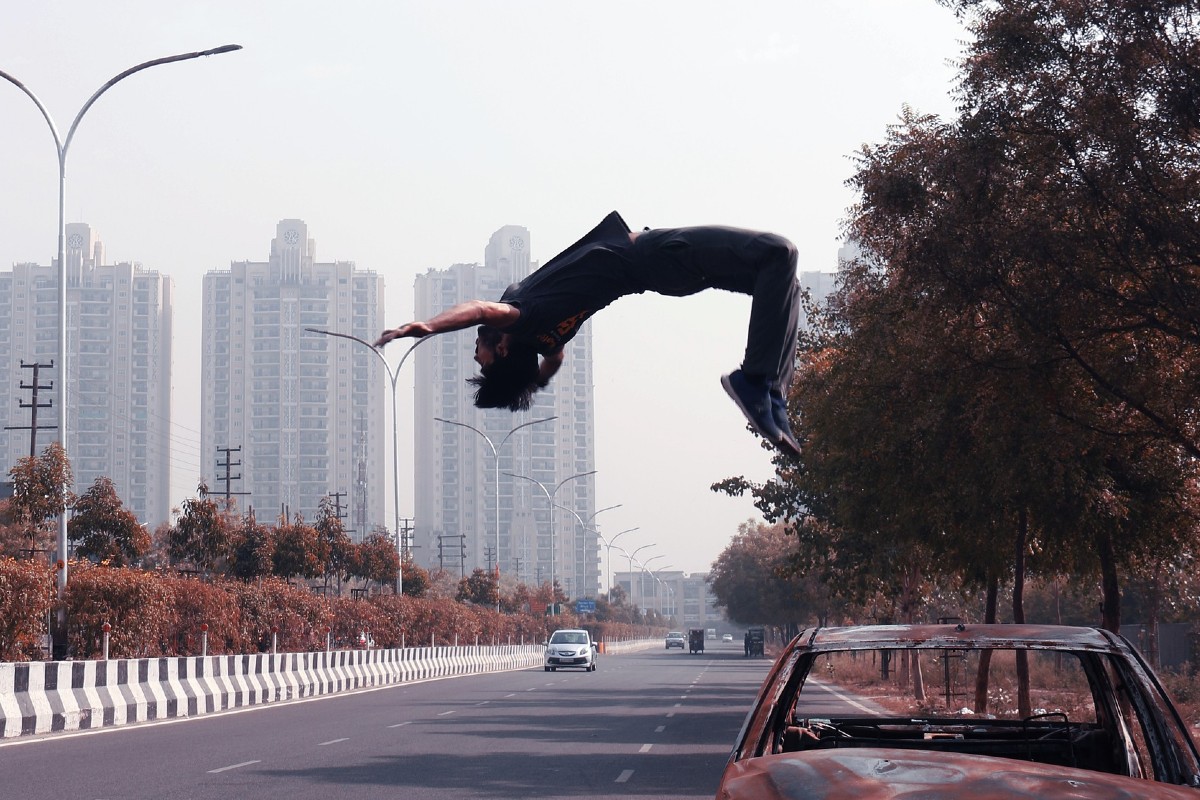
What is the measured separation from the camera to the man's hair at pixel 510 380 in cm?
564

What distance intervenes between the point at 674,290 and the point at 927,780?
2.21 m

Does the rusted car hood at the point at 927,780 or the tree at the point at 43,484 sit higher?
the tree at the point at 43,484

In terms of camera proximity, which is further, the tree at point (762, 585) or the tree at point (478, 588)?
the tree at point (478, 588)

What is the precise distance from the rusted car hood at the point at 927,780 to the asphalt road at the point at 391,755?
995 centimetres

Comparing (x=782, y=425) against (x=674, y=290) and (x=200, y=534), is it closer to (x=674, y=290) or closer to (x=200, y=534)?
(x=674, y=290)

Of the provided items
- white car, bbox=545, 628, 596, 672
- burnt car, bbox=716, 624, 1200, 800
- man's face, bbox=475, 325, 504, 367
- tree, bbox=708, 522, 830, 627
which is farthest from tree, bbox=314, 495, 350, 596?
man's face, bbox=475, 325, 504, 367

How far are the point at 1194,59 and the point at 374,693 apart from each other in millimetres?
28092

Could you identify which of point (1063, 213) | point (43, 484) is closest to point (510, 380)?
point (1063, 213)

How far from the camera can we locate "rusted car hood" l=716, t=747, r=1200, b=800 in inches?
146

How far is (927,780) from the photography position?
12.5 feet

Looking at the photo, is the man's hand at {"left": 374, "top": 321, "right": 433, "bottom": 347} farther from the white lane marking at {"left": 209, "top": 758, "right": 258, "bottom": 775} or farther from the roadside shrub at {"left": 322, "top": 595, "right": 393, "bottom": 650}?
the roadside shrub at {"left": 322, "top": 595, "right": 393, "bottom": 650}

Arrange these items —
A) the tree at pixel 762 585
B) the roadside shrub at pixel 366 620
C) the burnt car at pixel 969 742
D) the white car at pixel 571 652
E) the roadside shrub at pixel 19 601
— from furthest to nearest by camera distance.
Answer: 1. the tree at pixel 762 585
2. the white car at pixel 571 652
3. the roadside shrub at pixel 366 620
4. the roadside shrub at pixel 19 601
5. the burnt car at pixel 969 742

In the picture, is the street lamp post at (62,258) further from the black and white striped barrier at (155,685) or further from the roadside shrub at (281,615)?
the roadside shrub at (281,615)

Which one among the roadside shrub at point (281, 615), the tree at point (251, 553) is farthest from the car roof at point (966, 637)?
the tree at point (251, 553)
